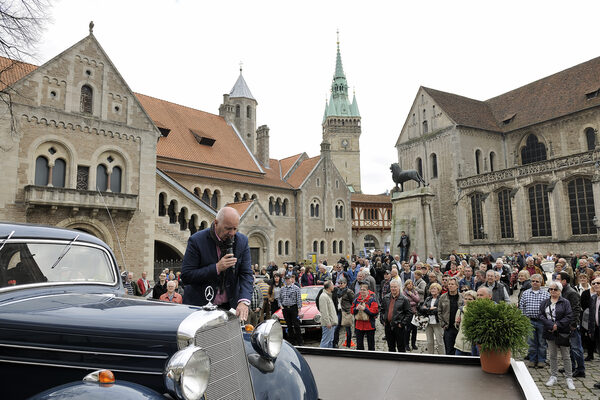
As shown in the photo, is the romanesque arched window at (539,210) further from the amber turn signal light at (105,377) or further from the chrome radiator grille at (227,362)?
the amber turn signal light at (105,377)

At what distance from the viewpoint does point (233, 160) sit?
1399 inches

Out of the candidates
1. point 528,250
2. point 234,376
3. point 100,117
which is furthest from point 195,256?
point 528,250

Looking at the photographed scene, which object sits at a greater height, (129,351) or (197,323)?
(197,323)

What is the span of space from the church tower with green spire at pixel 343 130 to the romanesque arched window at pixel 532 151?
38.2 metres

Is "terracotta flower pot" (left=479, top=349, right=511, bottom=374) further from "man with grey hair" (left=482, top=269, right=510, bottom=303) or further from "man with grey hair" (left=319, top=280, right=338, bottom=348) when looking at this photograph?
"man with grey hair" (left=319, top=280, right=338, bottom=348)

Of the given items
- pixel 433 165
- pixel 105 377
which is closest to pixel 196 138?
pixel 433 165

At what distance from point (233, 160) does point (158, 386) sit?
1324 inches

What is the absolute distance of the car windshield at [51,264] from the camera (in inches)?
136

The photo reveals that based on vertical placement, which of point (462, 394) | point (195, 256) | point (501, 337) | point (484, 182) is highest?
point (484, 182)

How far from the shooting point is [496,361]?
436cm

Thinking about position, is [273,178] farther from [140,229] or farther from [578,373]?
[578,373]

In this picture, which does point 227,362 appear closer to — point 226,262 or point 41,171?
point 226,262

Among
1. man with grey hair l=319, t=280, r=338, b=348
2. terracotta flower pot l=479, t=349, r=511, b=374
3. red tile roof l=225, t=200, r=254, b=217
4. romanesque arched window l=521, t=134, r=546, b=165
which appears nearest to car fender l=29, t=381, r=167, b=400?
terracotta flower pot l=479, t=349, r=511, b=374

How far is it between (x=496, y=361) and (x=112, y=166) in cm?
2188
